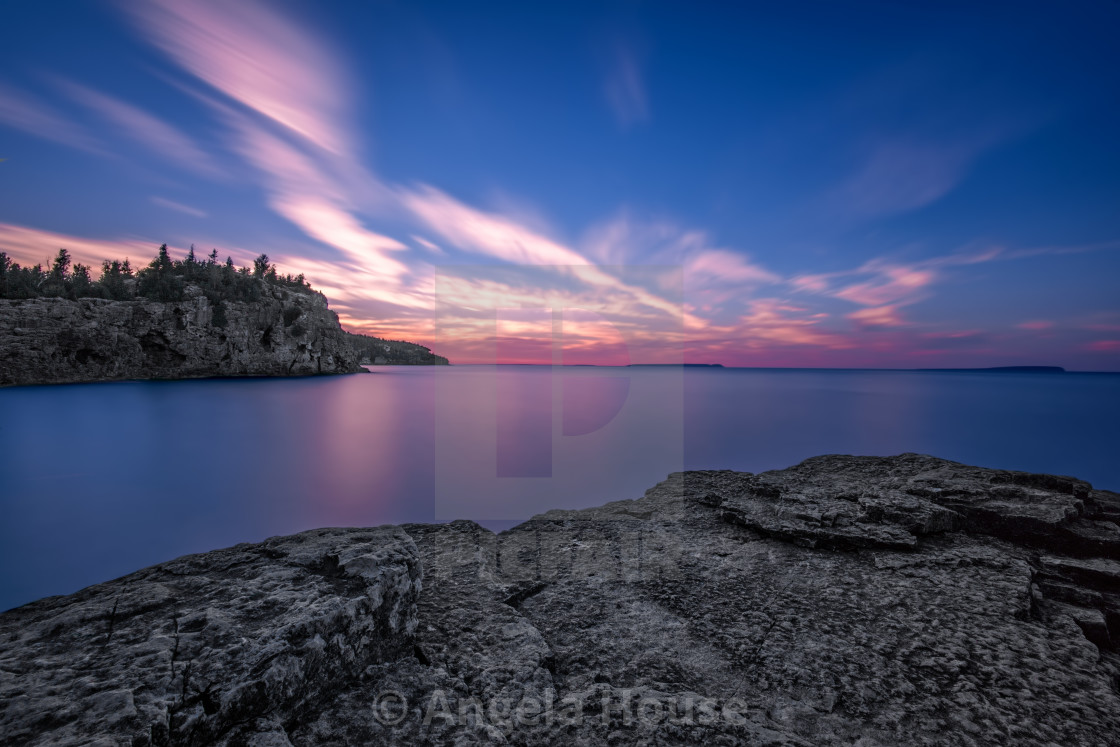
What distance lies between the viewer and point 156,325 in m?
51.0

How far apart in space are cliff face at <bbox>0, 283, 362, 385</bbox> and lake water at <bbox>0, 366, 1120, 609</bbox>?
1297 cm

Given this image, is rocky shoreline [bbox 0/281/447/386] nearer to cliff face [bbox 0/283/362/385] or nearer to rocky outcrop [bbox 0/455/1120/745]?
cliff face [bbox 0/283/362/385]

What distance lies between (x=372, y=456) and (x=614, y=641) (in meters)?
17.3

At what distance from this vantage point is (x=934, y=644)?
11.2 ft

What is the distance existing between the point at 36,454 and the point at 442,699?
95.1ft

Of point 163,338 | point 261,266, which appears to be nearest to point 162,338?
point 163,338

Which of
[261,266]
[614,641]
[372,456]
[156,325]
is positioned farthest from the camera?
[261,266]

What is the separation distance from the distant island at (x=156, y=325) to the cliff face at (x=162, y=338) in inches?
3.9

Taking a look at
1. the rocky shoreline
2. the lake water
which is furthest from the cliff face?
the lake water

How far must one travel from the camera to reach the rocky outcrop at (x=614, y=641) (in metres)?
2.47

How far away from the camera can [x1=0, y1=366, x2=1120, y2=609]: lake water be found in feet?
35.8

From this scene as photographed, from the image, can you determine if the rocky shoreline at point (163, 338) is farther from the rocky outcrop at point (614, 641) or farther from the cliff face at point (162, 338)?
the rocky outcrop at point (614, 641)

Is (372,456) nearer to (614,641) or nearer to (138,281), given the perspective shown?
(614,641)

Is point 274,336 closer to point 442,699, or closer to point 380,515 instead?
point 380,515
